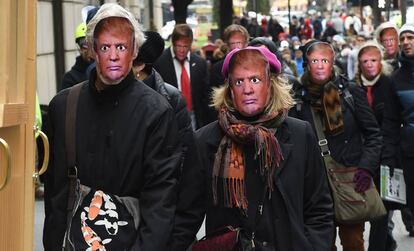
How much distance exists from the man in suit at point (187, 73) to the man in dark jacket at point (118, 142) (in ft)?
17.0

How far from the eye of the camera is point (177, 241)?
3.69 metres

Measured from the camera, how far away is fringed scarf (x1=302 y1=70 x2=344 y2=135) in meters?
5.59

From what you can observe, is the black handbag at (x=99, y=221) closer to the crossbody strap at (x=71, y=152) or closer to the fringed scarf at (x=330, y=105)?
the crossbody strap at (x=71, y=152)

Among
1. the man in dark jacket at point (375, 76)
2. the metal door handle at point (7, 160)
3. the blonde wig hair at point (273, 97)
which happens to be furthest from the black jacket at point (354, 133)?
the metal door handle at point (7, 160)

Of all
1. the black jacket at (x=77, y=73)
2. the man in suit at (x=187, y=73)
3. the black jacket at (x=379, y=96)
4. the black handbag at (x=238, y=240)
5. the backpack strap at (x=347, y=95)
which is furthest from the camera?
the man in suit at (x=187, y=73)

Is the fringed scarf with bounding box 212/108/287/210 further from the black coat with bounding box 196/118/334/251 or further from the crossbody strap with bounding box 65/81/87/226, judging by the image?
the crossbody strap with bounding box 65/81/87/226

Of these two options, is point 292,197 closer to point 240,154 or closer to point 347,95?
point 240,154

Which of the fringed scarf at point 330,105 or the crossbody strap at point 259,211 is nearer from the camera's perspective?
the crossbody strap at point 259,211

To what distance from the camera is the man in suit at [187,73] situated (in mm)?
9062

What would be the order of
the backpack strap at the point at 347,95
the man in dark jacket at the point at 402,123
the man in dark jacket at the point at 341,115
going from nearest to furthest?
the man in dark jacket at the point at 341,115, the backpack strap at the point at 347,95, the man in dark jacket at the point at 402,123

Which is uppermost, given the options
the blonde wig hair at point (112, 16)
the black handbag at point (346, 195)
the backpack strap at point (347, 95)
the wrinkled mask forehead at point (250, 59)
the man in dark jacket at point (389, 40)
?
the man in dark jacket at point (389, 40)

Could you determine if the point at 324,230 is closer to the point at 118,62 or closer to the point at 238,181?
the point at 238,181

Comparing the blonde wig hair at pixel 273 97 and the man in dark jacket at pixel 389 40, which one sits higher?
the man in dark jacket at pixel 389 40

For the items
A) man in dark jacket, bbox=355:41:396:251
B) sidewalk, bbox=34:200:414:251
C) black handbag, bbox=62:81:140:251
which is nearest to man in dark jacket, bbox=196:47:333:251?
black handbag, bbox=62:81:140:251
